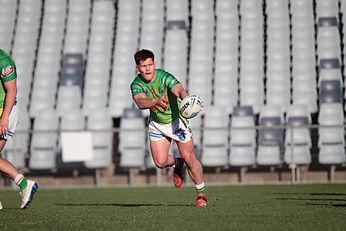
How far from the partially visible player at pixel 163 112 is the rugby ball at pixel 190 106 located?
0.23 metres

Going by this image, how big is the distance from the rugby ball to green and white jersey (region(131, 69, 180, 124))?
0.52 m

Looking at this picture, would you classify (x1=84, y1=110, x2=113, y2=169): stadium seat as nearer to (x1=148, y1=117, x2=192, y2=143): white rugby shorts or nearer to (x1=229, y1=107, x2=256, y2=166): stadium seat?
(x1=229, y1=107, x2=256, y2=166): stadium seat

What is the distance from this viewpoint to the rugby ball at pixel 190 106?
9.78m

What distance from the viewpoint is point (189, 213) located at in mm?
9539

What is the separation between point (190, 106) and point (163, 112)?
95 cm

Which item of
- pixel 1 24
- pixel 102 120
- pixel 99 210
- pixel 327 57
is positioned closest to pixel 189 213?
pixel 99 210

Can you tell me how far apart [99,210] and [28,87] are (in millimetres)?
14389

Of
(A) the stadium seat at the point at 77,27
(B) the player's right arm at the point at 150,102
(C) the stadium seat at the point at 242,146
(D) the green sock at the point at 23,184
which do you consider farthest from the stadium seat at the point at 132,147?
(B) the player's right arm at the point at 150,102

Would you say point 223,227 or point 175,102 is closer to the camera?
point 223,227

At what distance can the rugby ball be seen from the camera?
9.78m

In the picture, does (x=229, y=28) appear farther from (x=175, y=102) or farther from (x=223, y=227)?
(x=223, y=227)

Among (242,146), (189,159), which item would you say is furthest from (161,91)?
(242,146)

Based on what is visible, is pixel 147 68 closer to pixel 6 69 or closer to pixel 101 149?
pixel 6 69

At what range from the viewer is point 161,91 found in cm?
1054
